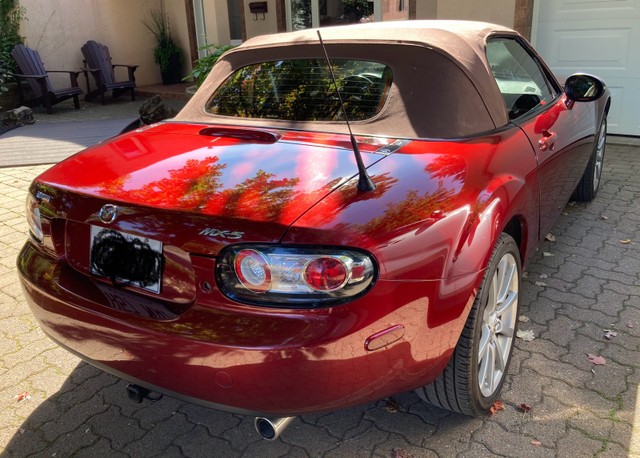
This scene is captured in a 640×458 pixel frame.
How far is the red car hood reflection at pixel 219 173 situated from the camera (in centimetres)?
179

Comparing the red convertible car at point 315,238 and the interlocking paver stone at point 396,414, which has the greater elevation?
the red convertible car at point 315,238

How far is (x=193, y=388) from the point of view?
69.8 inches

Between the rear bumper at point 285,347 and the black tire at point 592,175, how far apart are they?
3.24 m

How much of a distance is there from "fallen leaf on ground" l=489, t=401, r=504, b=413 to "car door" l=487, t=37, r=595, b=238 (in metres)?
0.97

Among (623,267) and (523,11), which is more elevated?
(523,11)

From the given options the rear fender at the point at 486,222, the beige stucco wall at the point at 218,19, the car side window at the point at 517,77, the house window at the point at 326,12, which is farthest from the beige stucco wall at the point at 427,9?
the rear fender at the point at 486,222

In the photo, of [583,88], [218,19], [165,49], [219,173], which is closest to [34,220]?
[219,173]

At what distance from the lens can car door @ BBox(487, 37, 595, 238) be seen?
2.80 m

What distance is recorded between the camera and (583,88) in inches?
130

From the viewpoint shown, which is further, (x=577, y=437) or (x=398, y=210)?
(x=577, y=437)

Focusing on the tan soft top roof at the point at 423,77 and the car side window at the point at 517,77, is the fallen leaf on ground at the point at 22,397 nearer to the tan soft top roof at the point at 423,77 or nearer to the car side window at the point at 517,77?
the tan soft top roof at the point at 423,77

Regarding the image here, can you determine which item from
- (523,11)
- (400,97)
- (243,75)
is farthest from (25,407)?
(523,11)

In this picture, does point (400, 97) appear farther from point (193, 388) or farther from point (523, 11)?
point (523, 11)

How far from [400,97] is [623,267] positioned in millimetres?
2218
